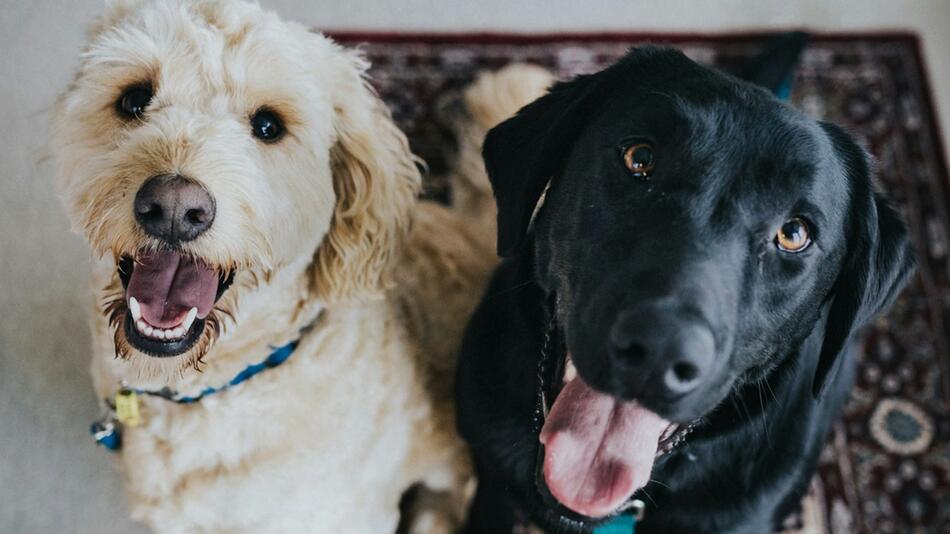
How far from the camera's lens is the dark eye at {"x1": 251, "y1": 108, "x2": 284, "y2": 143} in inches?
48.3

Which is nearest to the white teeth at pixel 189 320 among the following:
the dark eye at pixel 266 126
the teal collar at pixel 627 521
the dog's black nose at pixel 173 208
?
the dog's black nose at pixel 173 208

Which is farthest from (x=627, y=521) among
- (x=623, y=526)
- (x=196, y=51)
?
(x=196, y=51)

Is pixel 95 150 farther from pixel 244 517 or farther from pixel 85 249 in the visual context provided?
pixel 85 249

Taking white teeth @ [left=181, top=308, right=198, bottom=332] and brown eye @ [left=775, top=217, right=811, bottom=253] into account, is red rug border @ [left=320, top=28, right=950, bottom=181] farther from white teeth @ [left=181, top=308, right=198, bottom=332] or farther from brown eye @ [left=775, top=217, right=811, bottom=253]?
brown eye @ [left=775, top=217, right=811, bottom=253]

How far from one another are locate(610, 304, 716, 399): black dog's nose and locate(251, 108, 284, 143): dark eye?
593mm

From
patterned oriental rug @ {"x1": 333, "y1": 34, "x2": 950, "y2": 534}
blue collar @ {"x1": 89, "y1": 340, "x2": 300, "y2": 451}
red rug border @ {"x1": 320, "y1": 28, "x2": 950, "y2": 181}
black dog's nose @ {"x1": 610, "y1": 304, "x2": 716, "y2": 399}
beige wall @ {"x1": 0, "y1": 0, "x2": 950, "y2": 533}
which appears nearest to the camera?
black dog's nose @ {"x1": 610, "y1": 304, "x2": 716, "y2": 399}

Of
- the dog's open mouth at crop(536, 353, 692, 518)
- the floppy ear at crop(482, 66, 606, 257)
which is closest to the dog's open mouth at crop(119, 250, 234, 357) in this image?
the floppy ear at crop(482, 66, 606, 257)

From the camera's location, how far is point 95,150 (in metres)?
1.19

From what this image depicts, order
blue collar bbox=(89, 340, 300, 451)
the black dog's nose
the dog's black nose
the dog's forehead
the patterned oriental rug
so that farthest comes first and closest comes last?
1. the patterned oriental rug
2. blue collar bbox=(89, 340, 300, 451)
3. the dog's forehead
4. the dog's black nose
5. the black dog's nose

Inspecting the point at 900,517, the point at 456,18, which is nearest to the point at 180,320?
the point at 456,18

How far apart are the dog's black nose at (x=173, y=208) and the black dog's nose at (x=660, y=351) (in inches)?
21.5

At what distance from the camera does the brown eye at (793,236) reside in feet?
3.50

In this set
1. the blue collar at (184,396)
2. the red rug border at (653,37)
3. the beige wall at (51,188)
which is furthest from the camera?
the red rug border at (653,37)

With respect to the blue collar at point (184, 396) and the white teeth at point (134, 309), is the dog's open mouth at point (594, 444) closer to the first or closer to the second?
the blue collar at point (184, 396)
